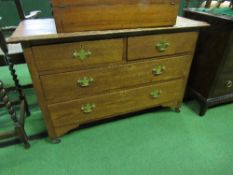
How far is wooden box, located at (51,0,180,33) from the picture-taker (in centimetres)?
89

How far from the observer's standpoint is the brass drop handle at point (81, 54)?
100cm

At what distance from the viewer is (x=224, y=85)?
1474 millimetres

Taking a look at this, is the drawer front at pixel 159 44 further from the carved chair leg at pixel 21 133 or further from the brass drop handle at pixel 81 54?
the carved chair leg at pixel 21 133

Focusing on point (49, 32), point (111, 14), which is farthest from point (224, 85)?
point (49, 32)

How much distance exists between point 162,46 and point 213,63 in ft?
1.61

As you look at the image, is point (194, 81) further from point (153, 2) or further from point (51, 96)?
point (51, 96)

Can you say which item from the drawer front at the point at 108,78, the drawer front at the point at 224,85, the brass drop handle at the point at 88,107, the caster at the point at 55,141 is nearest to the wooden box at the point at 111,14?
the drawer front at the point at 108,78

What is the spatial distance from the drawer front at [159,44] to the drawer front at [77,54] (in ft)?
0.30

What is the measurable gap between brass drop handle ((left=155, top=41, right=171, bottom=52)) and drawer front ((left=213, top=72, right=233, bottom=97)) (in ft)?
1.84

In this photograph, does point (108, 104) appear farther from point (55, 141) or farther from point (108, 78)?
point (55, 141)

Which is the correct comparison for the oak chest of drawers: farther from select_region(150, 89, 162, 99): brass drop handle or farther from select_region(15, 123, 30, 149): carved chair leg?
select_region(15, 123, 30, 149): carved chair leg

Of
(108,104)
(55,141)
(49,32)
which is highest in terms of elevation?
(49,32)

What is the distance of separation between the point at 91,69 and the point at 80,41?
19 centimetres

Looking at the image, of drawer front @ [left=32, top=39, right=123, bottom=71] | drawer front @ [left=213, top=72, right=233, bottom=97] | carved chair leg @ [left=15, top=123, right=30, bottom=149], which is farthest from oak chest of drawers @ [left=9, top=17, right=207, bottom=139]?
drawer front @ [left=213, top=72, right=233, bottom=97]
